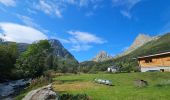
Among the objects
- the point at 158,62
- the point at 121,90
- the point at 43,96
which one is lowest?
the point at 43,96

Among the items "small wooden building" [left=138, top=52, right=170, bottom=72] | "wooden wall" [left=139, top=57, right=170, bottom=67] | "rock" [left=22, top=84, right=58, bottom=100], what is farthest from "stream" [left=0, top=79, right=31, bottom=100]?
"wooden wall" [left=139, top=57, right=170, bottom=67]

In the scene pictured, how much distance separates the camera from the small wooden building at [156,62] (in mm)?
67831

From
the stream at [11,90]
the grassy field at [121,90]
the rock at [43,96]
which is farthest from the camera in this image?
the stream at [11,90]

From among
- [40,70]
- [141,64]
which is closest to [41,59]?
[40,70]

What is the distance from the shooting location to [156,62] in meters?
70.9

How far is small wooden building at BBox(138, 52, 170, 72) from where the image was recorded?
67.8 metres

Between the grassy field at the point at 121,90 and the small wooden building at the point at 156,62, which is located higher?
the small wooden building at the point at 156,62

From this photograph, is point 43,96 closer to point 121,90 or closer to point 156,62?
point 121,90

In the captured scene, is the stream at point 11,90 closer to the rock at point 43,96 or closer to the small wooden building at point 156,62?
the rock at point 43,96

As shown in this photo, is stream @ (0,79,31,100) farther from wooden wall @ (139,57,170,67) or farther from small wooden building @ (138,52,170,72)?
wooden wall @ (139,57,170,67)

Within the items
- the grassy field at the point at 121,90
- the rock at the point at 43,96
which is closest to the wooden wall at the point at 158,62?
the grassy field at the point at 121,90

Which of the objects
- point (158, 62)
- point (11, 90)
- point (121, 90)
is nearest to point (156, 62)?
point (158, 62)

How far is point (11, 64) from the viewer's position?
7444 cm

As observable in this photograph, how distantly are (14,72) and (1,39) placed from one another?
24.1m
